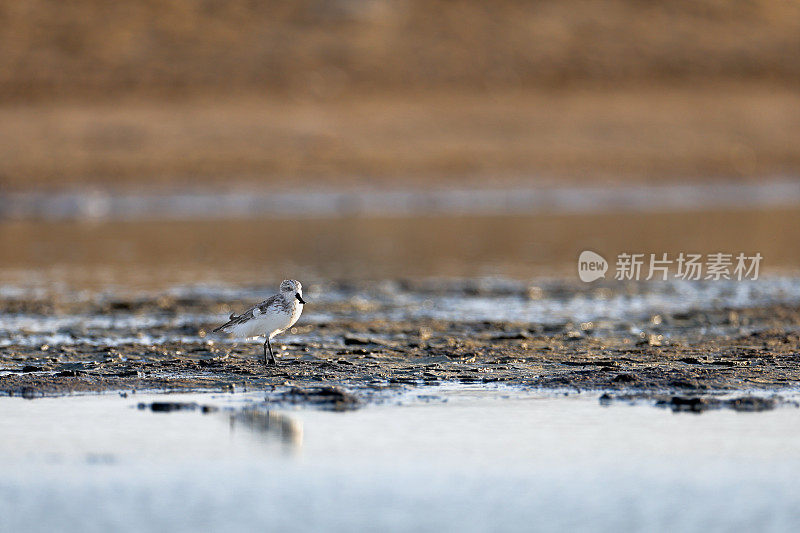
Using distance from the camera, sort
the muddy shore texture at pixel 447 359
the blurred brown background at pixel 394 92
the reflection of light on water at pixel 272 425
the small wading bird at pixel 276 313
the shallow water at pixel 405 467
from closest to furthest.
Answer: the shallow water at pixel 405 467
the reflection of light on water at pixel 272 425
the muddy shore texture at pixel 447 359
the small wading bird at pixel 276 313
the blurred brown background at pixel 394 92

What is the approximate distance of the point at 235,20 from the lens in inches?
2149

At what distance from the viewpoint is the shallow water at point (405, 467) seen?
21.4ft

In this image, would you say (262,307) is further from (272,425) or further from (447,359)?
(272,425)

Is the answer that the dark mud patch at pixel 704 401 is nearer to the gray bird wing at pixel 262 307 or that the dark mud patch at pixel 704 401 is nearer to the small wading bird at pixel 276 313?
the small wading bird at pixel 276 313

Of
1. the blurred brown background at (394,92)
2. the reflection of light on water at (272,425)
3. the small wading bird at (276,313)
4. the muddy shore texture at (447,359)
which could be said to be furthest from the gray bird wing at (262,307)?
the blurred brown background at (394,92)

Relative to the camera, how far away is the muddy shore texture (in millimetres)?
9414

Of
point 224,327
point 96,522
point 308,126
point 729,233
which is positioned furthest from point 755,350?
point 308,126

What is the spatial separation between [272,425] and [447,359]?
2727 millimetres

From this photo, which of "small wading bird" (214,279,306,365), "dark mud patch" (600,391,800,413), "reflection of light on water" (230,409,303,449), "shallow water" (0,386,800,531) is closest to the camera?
"shallow water" (0,386,800,531)

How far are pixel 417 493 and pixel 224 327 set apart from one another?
4.32 meters

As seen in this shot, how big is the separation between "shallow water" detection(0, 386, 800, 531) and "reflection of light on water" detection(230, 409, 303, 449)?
2cm

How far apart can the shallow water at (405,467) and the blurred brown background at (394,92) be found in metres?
24.8

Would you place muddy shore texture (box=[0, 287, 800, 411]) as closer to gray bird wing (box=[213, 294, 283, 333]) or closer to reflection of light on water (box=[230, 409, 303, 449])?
gray bird wing (box=[213, 294, 283, 333])

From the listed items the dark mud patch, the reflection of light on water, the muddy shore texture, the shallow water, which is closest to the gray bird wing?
the muddy shore texture
